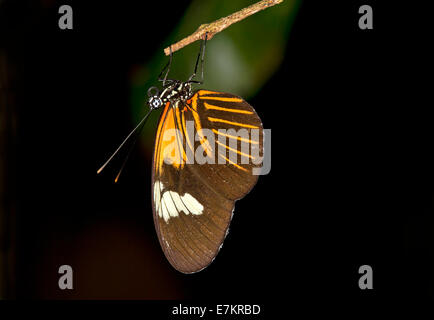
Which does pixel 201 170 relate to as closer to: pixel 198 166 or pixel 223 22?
pixel 198 166

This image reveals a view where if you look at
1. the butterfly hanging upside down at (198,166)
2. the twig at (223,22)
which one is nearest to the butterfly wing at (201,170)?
the butterfly hanging upside down at (198,166)

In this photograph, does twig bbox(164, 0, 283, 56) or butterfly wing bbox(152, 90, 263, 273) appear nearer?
twig bbox(164, 0, 283, 56)

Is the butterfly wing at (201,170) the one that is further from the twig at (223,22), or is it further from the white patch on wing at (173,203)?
the twig at (223,22)

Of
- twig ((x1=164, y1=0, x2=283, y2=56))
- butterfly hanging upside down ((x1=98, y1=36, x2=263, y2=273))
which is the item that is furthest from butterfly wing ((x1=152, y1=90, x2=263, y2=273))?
twig ((x1=164, y1=0, x2=283, y2=56))

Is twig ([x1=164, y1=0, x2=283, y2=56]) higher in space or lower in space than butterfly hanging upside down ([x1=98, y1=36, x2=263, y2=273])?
higher

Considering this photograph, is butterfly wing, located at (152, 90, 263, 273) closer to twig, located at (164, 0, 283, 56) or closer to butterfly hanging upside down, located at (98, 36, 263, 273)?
butterfly hanging upside down, located at (98, 36, 263, 273)

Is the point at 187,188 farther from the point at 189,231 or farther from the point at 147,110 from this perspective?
the point at 147,110

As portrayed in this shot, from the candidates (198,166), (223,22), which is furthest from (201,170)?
(223,22)

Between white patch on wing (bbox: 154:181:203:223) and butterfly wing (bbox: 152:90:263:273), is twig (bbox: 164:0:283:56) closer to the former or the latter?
butterfly wing (bbox: 152:90:263:273)
